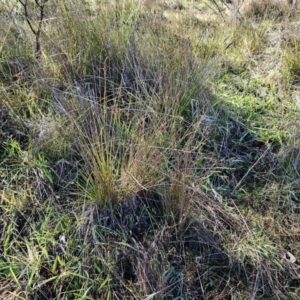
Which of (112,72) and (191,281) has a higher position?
(112,72)

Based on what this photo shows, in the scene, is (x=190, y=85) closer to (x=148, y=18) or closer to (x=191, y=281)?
(x=148, y=18)

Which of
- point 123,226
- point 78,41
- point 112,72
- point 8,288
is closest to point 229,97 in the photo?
point 112,72

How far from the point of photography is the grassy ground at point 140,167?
4.95ft

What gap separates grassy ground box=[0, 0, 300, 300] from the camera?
1509 millimetres

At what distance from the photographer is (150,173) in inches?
64.4

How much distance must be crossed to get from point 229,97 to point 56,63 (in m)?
1.07

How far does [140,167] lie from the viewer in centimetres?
161

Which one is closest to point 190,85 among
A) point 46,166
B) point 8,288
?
point 46,166

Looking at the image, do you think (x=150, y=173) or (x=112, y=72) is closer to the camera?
(x=150, y=173)

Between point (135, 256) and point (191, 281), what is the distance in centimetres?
24

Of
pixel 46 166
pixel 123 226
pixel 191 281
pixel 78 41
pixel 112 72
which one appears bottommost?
pixel 191 281

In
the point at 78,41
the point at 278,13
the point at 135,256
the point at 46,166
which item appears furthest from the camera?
the point at 278,13

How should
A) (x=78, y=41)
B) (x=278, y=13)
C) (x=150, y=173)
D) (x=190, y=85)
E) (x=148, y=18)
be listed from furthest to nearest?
(x=278, y=13) < (x=148, y=18) < (x=78, y=41) < (x=190, y=85) < (x=150, y=173)

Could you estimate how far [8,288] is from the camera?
1424mm
